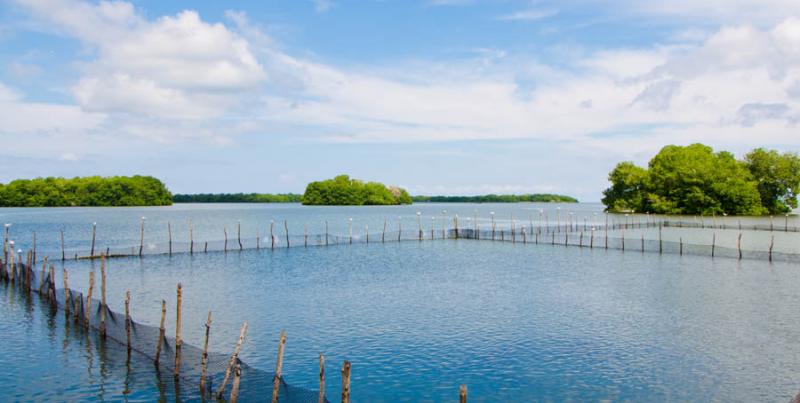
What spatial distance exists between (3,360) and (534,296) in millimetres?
21050

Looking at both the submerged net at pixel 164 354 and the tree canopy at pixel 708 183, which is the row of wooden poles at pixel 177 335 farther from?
the tree canopy at pixel 708 183

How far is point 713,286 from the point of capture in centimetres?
3108

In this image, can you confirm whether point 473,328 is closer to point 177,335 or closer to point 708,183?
point 177,335

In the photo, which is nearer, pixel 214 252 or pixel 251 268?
pixel 251 268

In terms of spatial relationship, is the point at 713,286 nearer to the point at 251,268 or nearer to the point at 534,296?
the point at 534,296

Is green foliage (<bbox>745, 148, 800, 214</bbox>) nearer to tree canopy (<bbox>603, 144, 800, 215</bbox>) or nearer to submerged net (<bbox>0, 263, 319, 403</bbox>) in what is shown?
tree canopy (<bbox>603, 144, 800, 215</bbox>)

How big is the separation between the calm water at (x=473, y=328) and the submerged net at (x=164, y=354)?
56cm

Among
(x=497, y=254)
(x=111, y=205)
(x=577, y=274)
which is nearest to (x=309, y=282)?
(x=577, y=274)

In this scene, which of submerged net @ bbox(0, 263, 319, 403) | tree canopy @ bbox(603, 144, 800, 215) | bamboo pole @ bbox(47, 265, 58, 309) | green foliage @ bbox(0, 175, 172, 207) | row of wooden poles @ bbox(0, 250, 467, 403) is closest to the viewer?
row of wooden poles @ bbox(0, 250, 467, 403)

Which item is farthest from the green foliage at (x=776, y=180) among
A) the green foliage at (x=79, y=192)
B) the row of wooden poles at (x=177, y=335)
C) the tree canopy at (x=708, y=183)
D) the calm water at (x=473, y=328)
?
the green foliage at (x=79, y=192)

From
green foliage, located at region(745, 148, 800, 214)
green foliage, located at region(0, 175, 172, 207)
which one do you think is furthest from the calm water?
green foliage, located at region(0, 175, 172, 207)

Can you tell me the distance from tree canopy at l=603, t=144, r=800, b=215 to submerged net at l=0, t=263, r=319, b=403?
309ft

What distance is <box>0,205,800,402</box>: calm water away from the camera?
15.7 m

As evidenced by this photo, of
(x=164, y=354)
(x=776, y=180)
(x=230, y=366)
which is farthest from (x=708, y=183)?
(x=230, y=366)
